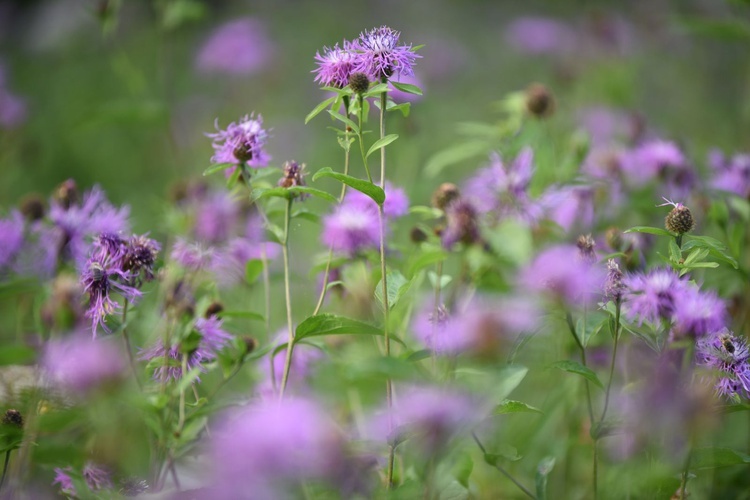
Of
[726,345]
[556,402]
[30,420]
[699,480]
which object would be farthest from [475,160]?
[30,420]

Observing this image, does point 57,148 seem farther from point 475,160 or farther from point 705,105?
point 705,105

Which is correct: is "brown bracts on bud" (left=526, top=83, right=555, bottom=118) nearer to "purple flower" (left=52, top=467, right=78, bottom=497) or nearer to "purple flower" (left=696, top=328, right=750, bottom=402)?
"purple flower" (left=696, top=328, right=750, bottom=402)

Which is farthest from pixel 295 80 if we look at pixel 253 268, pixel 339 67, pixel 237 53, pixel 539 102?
pixel 339 67

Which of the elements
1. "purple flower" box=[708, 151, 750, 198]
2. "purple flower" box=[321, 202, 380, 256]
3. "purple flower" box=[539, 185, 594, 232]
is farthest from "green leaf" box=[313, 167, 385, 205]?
"purple flower" box=[708, 151, 750, 198]

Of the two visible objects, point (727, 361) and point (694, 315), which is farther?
point (727, 361)

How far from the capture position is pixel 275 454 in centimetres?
77

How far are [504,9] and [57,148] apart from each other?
373 centimetres

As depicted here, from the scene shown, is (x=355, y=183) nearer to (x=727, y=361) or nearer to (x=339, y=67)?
(x=339, y=67)

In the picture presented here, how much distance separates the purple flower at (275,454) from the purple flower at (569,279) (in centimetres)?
44

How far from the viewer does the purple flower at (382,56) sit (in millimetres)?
1111

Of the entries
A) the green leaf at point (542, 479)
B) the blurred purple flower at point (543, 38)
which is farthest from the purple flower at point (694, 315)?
the blurred purple flower at point (543, 38)

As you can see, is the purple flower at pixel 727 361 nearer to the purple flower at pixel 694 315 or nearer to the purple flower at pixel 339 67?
the purple flower at pixel 694 315

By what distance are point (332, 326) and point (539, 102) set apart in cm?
103

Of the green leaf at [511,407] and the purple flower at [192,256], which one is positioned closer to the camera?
the green leaf at [511,407]
